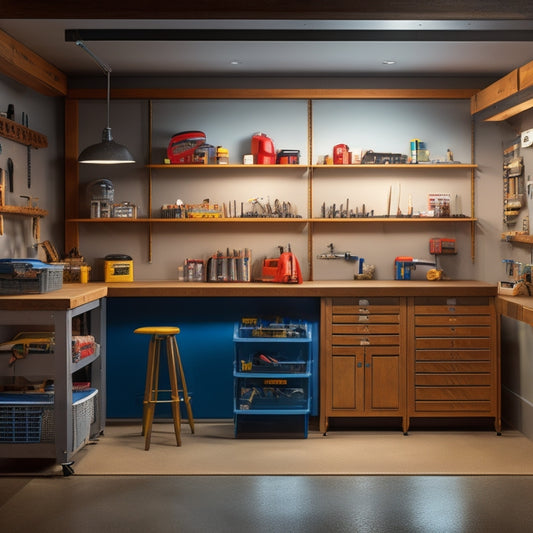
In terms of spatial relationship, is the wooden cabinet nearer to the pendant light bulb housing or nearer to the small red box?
the small red box

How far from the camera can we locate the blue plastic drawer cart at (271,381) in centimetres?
578

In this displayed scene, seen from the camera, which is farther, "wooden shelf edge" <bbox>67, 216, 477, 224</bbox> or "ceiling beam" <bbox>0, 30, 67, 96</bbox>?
"wooden shelf edge" <bbox>67, 216, 477, 224</bbox>

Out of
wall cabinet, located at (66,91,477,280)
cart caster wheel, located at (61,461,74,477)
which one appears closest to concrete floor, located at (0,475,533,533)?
cart caster wheel, located at (61,461,74,477)

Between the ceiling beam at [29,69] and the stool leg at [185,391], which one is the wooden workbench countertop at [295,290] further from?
the ceiling beam at [29,69]

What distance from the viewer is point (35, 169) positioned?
246 inches

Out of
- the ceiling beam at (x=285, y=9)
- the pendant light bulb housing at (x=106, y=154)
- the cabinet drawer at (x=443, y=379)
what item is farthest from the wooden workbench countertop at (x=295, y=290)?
the ceiling beam at (x=285, y=9)

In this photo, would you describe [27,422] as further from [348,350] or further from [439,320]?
[439,320]

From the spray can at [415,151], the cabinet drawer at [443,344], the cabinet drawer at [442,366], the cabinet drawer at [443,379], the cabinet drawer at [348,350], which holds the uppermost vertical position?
the spray can at [415,151]

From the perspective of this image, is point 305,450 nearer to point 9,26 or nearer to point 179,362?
point 179,362

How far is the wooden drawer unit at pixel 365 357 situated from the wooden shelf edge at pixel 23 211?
2448 millimetres

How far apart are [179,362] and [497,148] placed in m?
3.50

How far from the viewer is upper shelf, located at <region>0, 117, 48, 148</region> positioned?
216 inches

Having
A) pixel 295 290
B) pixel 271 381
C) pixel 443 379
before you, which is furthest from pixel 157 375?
pixel 443 379

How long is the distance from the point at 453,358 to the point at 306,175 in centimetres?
215
